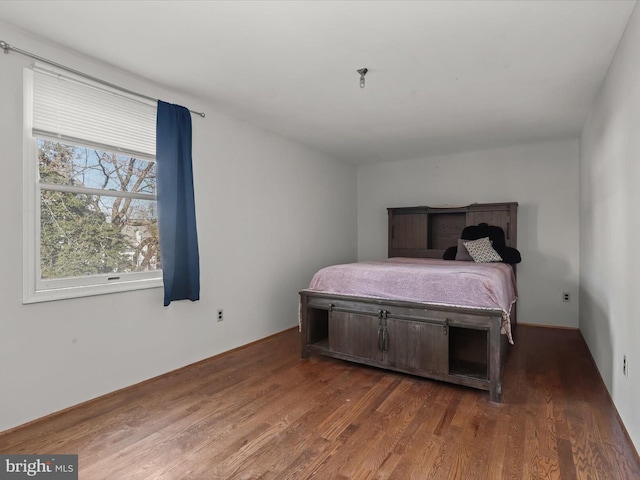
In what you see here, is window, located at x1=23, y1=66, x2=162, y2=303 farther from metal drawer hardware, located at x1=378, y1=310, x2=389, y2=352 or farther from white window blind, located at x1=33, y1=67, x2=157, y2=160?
metal drawer hardware, located at x1=378, y1=310, x2=389, y2=352

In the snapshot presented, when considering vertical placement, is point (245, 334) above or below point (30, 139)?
below

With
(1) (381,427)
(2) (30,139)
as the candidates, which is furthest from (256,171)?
(1) (381,427)

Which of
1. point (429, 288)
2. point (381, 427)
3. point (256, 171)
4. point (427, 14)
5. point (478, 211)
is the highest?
point (427, 14)

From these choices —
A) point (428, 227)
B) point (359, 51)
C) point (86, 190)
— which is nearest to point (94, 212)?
point (86, 190)

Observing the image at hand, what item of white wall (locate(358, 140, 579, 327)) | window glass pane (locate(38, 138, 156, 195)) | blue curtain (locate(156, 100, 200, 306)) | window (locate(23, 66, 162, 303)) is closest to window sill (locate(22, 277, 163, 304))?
window (locate(23, 66, 162, 303))

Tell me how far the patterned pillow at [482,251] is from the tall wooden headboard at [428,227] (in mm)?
421

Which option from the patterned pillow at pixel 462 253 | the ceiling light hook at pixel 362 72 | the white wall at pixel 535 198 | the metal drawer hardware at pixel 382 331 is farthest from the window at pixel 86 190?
the white wall at pixel 535 198

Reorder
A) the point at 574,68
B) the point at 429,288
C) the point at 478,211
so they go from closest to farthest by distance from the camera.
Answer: the point at 574,68, the point at 429,288, the point at 478,211

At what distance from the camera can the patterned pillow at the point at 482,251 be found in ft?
13.7

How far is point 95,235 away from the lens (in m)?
2.48

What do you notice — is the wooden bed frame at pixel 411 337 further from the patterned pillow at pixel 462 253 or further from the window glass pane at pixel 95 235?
the window glass pane at pixel 95 235

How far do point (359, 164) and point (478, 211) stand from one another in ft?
6.56

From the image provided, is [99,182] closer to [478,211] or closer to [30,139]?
[30,139]

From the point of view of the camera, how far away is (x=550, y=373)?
2875mm
